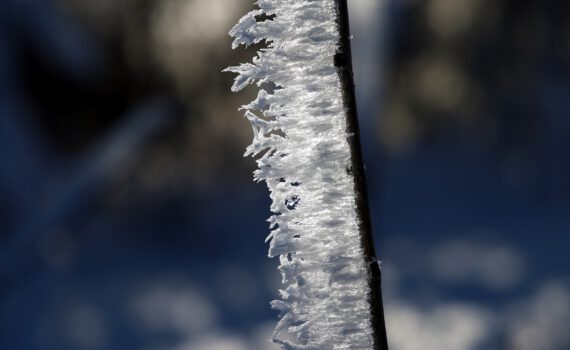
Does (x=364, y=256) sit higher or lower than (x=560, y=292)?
lower

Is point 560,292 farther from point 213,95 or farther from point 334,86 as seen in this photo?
point 334,86

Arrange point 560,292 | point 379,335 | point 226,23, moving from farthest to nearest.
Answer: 1. point 226,23
2. point 560,292
3. point 379,335

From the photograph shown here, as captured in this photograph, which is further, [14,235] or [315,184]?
[14,235]

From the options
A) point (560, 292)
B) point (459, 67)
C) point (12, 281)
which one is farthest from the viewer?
point (459, 67)

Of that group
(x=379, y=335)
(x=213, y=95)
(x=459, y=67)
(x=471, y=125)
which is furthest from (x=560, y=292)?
(x=379, y=335)
